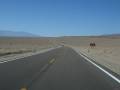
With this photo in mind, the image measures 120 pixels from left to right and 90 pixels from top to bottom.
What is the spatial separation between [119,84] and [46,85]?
290 cm

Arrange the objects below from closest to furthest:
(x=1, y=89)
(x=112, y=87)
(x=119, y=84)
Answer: (x=1, y=89) → (x=112, y=87) → (x=119, y=84)

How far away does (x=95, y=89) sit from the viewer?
10359 mm

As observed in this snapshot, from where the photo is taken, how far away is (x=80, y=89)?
10297mm

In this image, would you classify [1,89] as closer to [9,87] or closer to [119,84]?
[9,87]

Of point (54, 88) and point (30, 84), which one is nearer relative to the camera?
point (54, 88)

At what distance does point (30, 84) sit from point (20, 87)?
2.70ft

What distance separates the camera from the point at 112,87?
10.9 metres

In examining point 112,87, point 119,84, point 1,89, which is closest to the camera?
point 1,89

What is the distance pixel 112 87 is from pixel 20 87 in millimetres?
3334

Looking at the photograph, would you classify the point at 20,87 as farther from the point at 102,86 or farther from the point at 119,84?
the point at 119,84

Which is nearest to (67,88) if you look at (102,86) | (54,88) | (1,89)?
(54,88)

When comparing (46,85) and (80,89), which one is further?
(46,85)

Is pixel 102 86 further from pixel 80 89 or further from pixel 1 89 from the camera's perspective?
pixel 1 89

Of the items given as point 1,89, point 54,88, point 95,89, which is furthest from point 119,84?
point 1,89
